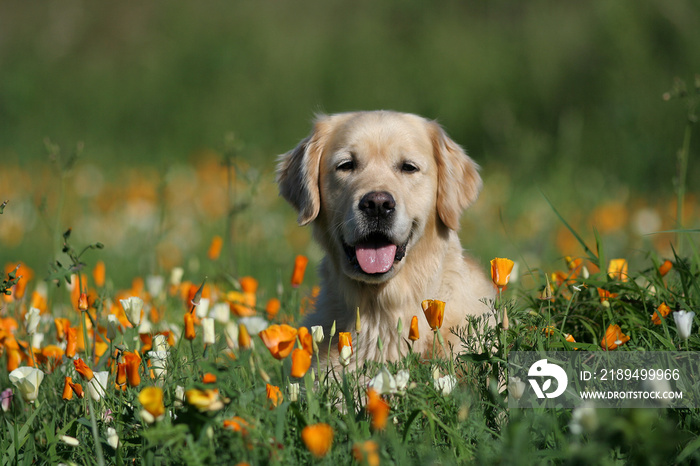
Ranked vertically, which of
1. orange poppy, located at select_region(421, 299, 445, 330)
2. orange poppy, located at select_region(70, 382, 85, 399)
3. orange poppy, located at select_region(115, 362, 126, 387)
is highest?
orange poppy, located at select_region(421, 299, 445, 330)

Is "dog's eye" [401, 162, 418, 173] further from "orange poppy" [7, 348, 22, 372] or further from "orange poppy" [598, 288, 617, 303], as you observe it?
"orange poppy" [7, 348, 22, 372]

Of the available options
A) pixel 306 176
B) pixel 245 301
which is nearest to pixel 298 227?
pixel 306 176

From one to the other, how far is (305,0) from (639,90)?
9003 mm

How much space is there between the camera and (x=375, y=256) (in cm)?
332

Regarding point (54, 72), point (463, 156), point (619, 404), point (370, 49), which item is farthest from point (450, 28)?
point (619, 404)

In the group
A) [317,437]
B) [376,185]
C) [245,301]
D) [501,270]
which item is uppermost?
[376,185]

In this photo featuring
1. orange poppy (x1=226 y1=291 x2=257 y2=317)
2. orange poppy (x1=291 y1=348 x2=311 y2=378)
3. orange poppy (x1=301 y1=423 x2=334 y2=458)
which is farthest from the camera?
orange poppy (x1=226 y1=291 x2=257 y2=317)

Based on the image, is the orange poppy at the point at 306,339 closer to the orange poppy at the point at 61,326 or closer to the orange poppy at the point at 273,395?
the orange poppy at the point at 273,395

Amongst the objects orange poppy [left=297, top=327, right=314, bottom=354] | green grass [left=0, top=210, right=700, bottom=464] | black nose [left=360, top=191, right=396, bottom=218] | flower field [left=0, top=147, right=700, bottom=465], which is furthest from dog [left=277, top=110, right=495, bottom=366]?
orange poppy [left=297, top=327, right=314, bottom=354]

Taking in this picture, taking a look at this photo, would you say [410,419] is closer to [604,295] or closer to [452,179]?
[604,295]

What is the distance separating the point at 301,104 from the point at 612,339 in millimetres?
9865

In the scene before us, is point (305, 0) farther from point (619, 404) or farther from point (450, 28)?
point (619, 404)

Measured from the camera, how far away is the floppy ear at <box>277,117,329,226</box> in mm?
3621

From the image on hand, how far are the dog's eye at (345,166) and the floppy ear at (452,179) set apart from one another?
1.46ft
